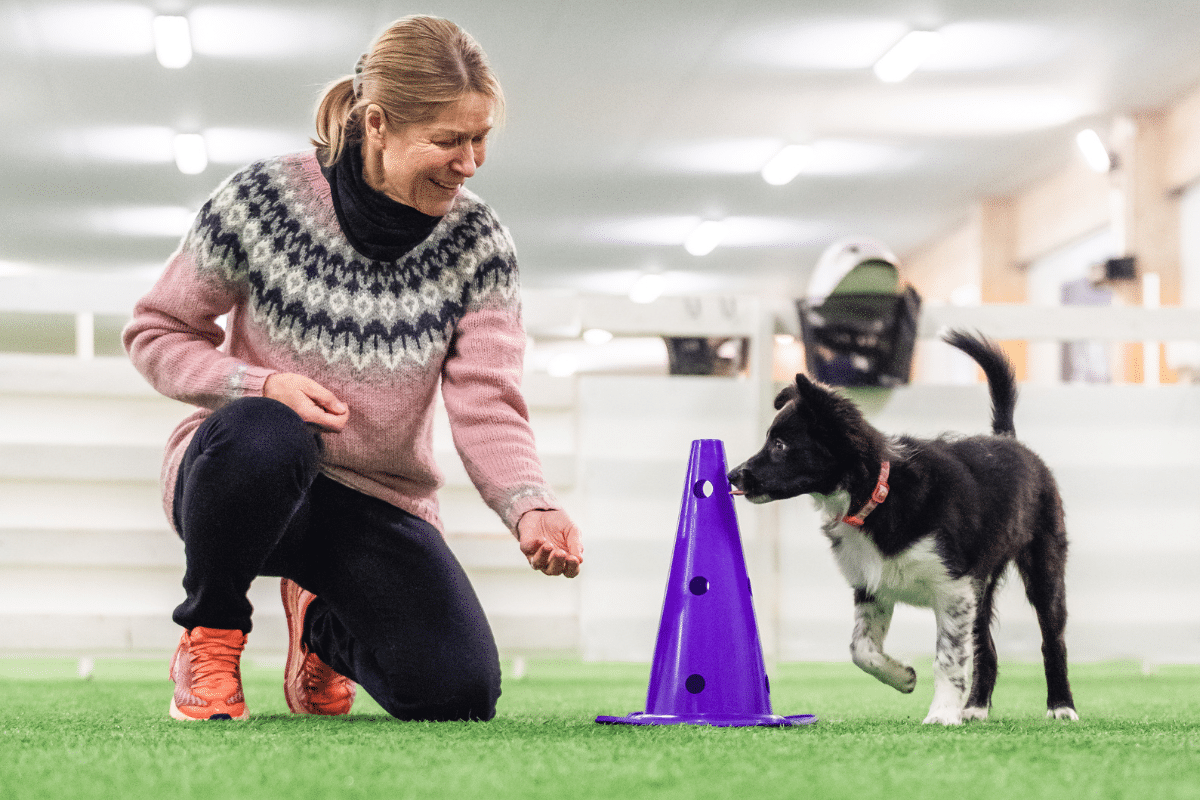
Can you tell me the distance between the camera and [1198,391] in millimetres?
3445

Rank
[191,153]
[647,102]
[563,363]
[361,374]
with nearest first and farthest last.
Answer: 1. [361,374]
2. [647,102]
3. [191,153]
4. [563,363]

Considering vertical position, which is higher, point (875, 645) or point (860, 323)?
point (860, 323)

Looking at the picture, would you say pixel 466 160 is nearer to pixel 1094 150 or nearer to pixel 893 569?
pixel 893 569

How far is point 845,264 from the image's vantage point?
3.28m

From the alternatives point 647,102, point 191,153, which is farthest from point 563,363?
point 647,102

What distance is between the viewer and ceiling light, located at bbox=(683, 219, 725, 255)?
485 inches

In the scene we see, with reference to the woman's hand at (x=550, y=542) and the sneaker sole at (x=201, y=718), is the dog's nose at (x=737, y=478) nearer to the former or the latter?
the woman's hand at (x=550, y=542)

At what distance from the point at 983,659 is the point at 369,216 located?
141cm

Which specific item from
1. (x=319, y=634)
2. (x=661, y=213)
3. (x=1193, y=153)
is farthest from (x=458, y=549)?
(x=661, y=213)

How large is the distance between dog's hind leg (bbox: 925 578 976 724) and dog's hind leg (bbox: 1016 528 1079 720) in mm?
284

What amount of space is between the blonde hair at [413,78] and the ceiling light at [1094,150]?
8.47 meters

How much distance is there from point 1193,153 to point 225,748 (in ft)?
30.1

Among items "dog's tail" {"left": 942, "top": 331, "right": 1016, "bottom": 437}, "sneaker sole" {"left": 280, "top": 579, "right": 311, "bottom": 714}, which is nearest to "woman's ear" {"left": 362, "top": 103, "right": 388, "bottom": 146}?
"sneaker sole" {"left": 280, "top": 579, "right": 311, "bottom": 714}

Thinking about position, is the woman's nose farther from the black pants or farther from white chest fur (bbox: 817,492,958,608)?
white chest fur (bbox: 817,492,958,608)
